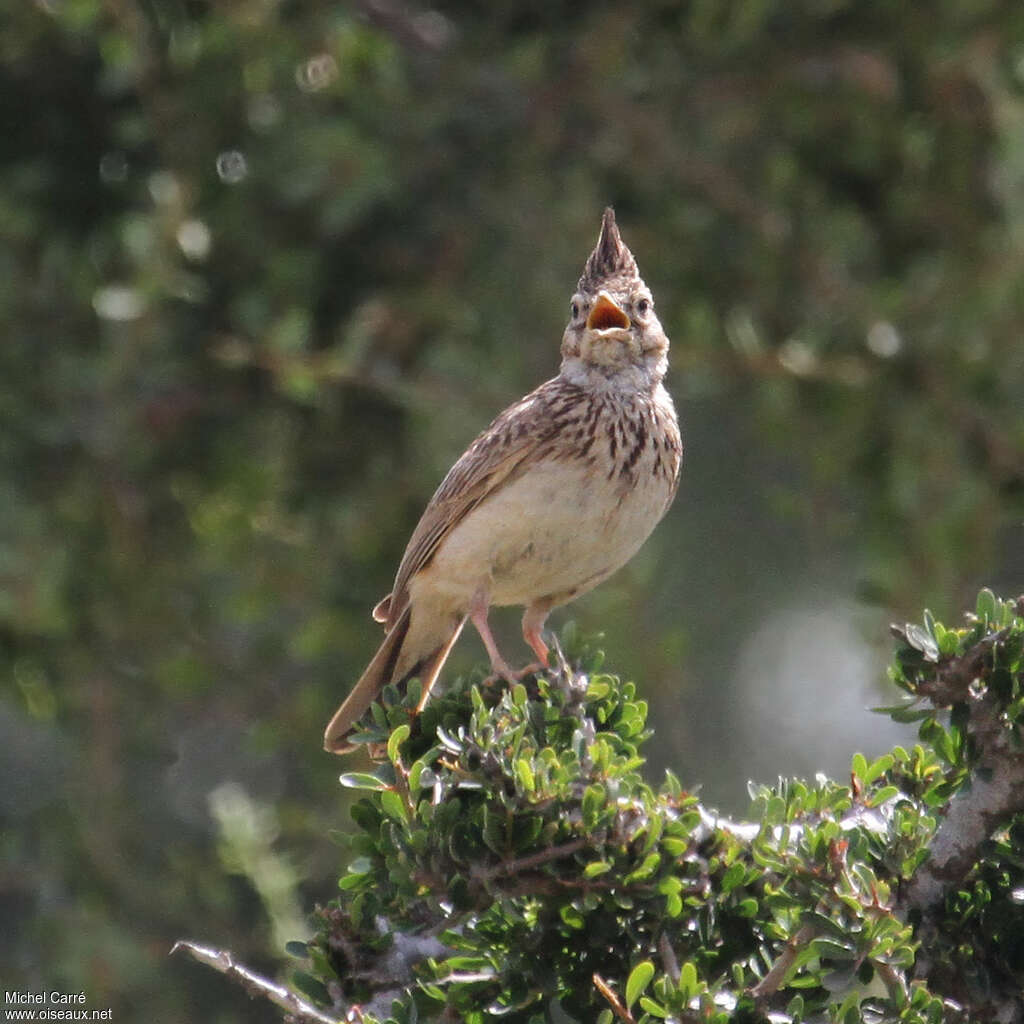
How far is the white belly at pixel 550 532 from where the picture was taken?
4.29 metres

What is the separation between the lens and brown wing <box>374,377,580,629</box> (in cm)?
451

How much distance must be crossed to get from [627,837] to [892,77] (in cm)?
480

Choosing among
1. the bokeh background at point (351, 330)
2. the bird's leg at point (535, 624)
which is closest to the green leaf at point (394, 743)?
the bird's leg at point (535, 624)

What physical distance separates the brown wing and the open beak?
8.6 inches

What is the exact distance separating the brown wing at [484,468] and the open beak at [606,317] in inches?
A: 8.6

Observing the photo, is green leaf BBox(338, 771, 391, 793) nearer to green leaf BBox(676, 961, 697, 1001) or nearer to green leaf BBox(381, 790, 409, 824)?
green leaf BBox(381, 790, 409, 824)

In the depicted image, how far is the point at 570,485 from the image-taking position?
14.2 ft

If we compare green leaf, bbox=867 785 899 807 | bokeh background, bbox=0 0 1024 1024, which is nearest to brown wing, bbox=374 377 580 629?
bokeh background, bbox=0 0 1024 1024

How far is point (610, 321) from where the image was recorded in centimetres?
482

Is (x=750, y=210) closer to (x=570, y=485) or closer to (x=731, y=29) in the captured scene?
(x=731, y=29)

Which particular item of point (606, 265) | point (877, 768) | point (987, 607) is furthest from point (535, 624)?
point (987, 607)

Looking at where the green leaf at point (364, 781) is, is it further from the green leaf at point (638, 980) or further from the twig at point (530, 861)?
the green leaf at point (638, 980)

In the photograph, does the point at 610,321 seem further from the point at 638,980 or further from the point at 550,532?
the point at 638,980

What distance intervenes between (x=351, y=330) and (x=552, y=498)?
1.89m
